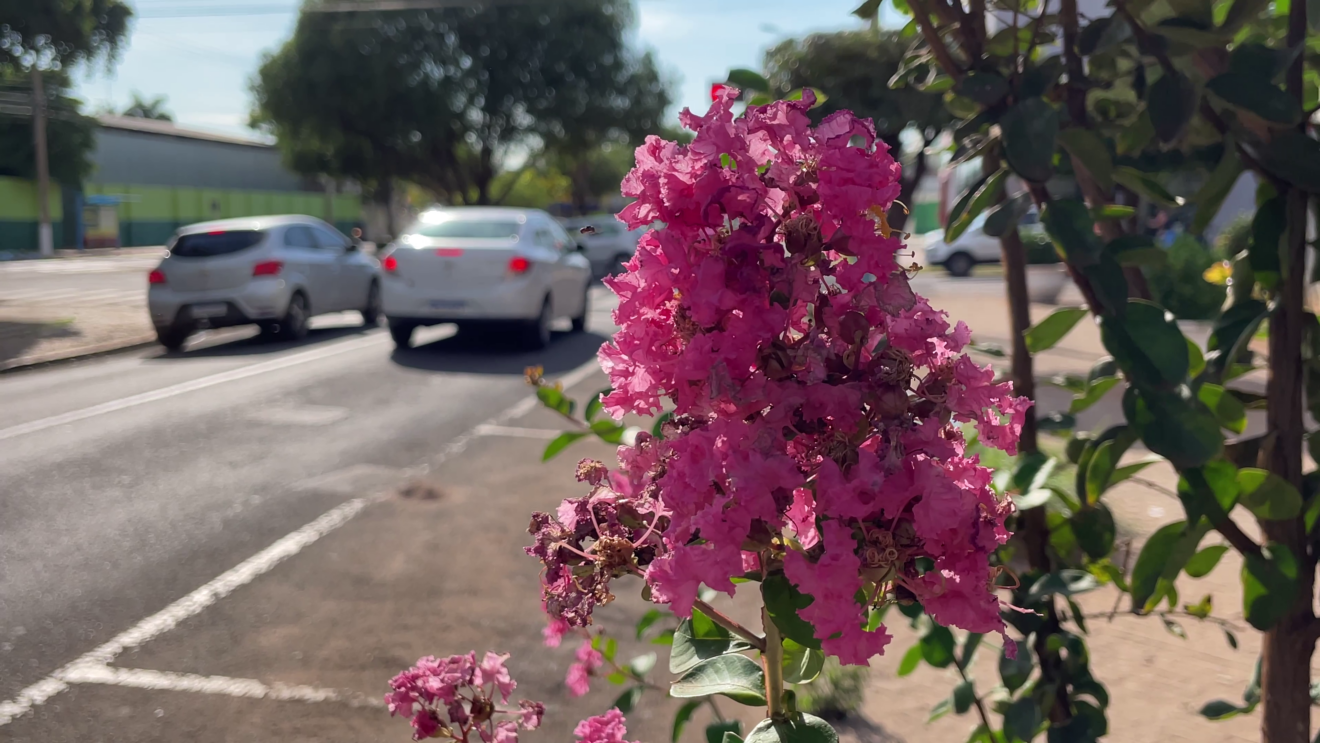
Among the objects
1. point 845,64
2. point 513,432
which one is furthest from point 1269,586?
point 845,64

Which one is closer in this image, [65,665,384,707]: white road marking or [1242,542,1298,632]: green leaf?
[1242,542,1298,632]: green leaf

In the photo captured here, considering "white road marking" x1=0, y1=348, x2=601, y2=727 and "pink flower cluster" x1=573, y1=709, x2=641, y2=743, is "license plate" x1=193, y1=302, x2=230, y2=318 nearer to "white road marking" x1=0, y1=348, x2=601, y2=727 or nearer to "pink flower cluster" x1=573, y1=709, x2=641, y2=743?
"white road marking" x1=0, y1=348, x2=601, y2=727

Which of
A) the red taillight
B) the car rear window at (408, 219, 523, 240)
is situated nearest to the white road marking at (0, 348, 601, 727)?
the car rear window at (408, 219, 523, 240)

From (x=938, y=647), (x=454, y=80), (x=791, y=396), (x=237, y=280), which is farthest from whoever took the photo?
(x=454, y=80)

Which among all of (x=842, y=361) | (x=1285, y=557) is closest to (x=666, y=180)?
(x=842, y=361)

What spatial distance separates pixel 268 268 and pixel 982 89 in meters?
12.6

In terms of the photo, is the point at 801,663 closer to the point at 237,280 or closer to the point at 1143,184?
the point at 1143,184

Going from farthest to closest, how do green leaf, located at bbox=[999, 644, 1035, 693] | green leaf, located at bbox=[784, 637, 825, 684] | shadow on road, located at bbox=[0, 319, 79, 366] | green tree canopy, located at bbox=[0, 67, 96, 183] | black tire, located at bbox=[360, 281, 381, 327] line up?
green tree canopy, located at bbox=[0, 67, 96, 183], black tire, located at bbox=[360, 281, 381, 327], shadow on road, located at bbox=[0, 319, 79, 366], green leaf, located at bbox=[999, 644, 1035, 693], green leaf, located at bbox=[784, 637, 825, 684]

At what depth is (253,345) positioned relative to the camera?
13406 millimetres

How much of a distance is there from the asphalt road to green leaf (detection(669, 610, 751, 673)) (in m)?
3.41

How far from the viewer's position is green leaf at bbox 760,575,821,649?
1.12 meters

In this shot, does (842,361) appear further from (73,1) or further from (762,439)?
(73,1)

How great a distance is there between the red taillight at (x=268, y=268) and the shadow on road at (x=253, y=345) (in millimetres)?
898

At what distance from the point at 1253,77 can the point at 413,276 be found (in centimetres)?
1114
